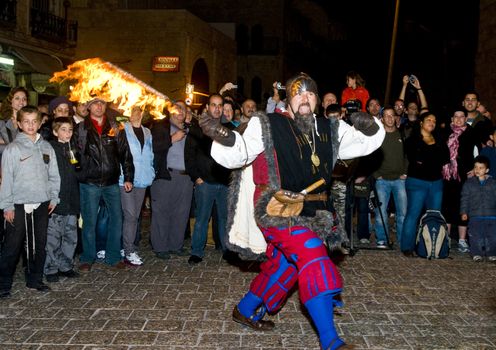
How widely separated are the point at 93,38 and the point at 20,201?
20.9m

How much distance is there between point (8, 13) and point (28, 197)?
48.1ft

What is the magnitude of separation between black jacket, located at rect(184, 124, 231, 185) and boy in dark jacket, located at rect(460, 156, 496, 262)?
3.71 meters

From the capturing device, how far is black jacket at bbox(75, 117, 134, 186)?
6781 mm

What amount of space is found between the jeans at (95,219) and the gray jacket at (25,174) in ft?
2.79

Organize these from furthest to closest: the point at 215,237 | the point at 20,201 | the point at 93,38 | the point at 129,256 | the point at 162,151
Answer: the point at 93,38, the point at 215,237, the point at 162,151, the point at 129,256, the point at 20,201

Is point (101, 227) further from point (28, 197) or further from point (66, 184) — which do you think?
point (28, 197)

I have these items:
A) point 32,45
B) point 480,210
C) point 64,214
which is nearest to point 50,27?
point 32,45

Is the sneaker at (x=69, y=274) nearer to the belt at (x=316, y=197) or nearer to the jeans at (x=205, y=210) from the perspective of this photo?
the jeans at (x=205, y=210)

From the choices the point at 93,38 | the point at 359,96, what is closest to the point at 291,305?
the point at 359,96

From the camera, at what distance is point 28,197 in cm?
572

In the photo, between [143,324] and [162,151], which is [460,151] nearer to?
[162,151]

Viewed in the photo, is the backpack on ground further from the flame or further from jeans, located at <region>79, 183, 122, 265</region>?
jeans, located at <region>79, 183, 122, 265</region>

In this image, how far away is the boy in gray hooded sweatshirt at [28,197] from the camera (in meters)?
5.67

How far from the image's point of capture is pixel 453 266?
7.37 m
